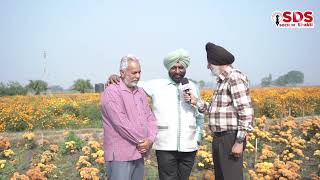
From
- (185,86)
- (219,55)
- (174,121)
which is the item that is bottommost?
(174,121)

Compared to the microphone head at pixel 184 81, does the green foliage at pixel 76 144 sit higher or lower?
lower

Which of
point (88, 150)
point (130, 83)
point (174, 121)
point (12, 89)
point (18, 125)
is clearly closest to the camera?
point (130, 83)

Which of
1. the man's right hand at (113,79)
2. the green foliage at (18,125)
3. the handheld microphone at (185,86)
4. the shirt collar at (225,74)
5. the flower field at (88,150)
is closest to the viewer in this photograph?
the shirt collar at (225,74)

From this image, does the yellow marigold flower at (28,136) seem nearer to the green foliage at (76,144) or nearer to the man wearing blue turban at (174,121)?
the green foliage at (76,144)

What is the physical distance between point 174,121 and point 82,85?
111 ft

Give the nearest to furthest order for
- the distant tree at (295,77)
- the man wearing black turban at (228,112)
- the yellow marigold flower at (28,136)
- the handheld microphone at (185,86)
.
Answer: the man wearing black turban at (228,112)
the handheld microphone at (185,86)
the yellow marigold flower at (28,136)
the distant tree at (295,77)

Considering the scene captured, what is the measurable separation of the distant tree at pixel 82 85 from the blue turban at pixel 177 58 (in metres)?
33.6

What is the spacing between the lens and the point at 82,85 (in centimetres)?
3631

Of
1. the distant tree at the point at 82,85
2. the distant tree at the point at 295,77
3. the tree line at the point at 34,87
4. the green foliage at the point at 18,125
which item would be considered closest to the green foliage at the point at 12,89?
the tree line at the point at 34,87

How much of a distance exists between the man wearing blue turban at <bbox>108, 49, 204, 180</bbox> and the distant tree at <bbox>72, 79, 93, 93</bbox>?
3347 cm

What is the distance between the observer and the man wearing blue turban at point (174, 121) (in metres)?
3.40

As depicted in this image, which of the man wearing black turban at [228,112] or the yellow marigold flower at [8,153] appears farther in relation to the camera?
the yellow marigold flower at [8,153]

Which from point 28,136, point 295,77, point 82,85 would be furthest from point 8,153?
point 295,77

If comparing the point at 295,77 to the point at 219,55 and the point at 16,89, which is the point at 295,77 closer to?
the point at 16,89
